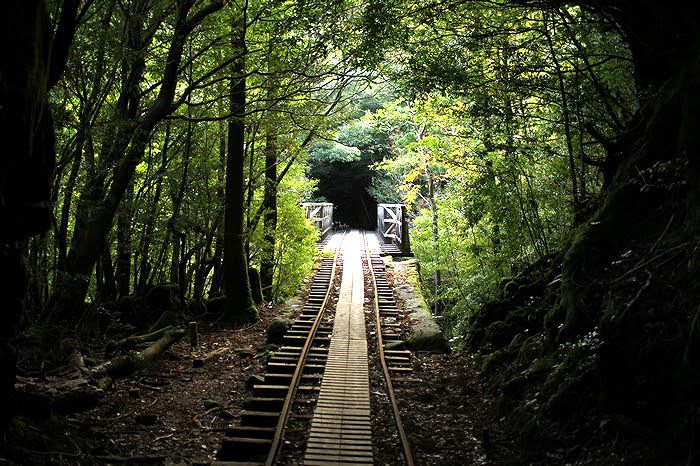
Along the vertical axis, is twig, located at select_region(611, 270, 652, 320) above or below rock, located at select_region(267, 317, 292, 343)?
above

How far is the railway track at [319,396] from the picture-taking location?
16.4ft

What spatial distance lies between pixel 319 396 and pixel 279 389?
22.7 inches

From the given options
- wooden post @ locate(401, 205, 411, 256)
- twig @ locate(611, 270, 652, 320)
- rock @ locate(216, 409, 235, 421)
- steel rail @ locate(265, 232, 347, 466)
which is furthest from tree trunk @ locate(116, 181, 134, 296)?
wooden post @ locate(401, 205, 411, 256)

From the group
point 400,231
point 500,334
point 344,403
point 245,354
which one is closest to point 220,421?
point 344,403

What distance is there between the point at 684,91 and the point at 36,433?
6.23m

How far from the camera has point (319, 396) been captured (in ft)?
20.6

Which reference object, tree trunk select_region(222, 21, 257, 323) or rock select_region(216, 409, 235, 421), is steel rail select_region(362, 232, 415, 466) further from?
tree trunk select_region(222, 21, 257, 323)

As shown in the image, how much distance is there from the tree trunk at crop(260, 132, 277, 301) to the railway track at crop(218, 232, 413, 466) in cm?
261

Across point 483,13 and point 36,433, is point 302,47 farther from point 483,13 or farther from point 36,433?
point 36,433

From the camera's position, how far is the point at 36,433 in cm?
408

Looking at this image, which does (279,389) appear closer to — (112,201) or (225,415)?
(225,415)

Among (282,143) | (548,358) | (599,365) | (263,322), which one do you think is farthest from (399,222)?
(599,365)

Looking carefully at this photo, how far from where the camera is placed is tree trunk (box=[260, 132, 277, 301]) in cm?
1276

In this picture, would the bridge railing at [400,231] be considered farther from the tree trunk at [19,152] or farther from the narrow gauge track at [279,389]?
the tree trunk at [19,152]
